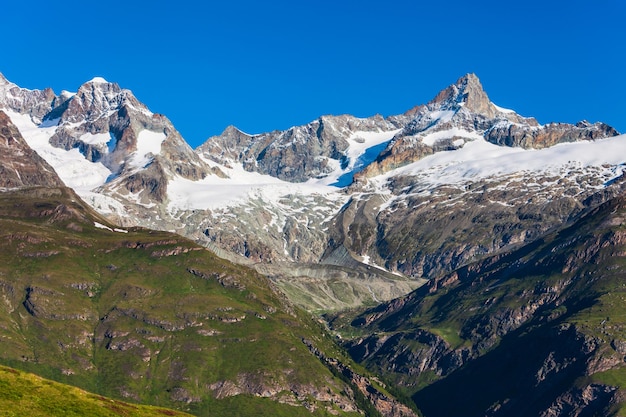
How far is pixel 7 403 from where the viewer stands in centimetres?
19962

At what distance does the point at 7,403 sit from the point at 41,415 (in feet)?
26.2

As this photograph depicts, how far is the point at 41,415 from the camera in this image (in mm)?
199875
